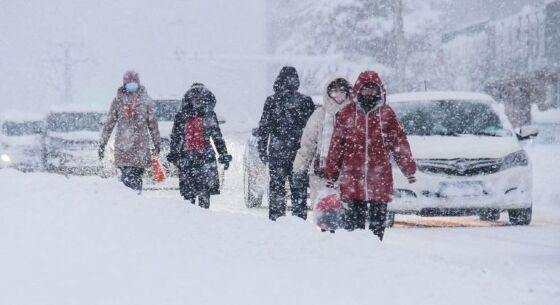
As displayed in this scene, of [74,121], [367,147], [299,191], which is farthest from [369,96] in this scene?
[74,121]

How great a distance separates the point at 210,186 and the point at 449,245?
8.01 feet

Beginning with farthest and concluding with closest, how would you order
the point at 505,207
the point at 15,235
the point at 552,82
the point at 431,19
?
1. the point at 431,19
2. the point at 552,82
3. the point at 505,207
4. the point at 15,235

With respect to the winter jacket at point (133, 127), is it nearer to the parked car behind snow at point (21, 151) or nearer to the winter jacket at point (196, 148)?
the winter jacket at point (196, 148)

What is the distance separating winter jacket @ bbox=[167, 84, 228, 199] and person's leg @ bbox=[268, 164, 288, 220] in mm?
591

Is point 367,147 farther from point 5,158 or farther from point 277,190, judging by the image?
point 5,158

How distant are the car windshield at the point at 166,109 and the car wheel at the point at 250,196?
3.38 metres

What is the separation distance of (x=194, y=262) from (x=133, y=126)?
4.18 meters

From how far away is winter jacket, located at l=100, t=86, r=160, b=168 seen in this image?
30.7 ft

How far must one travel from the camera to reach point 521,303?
5.20 meters

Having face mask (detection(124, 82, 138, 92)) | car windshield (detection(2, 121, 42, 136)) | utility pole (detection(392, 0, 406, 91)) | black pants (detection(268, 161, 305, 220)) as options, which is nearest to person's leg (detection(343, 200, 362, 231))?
black pants (detection(268, 161, 305, 220))

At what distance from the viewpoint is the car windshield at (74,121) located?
1697cm

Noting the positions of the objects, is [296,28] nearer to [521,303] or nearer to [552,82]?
[552,82]

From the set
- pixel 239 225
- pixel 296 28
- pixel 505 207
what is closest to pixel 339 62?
pixel 296 28

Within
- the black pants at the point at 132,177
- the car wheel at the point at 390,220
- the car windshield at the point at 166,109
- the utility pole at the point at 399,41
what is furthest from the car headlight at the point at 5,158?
the utility pole at the point at 399,41
